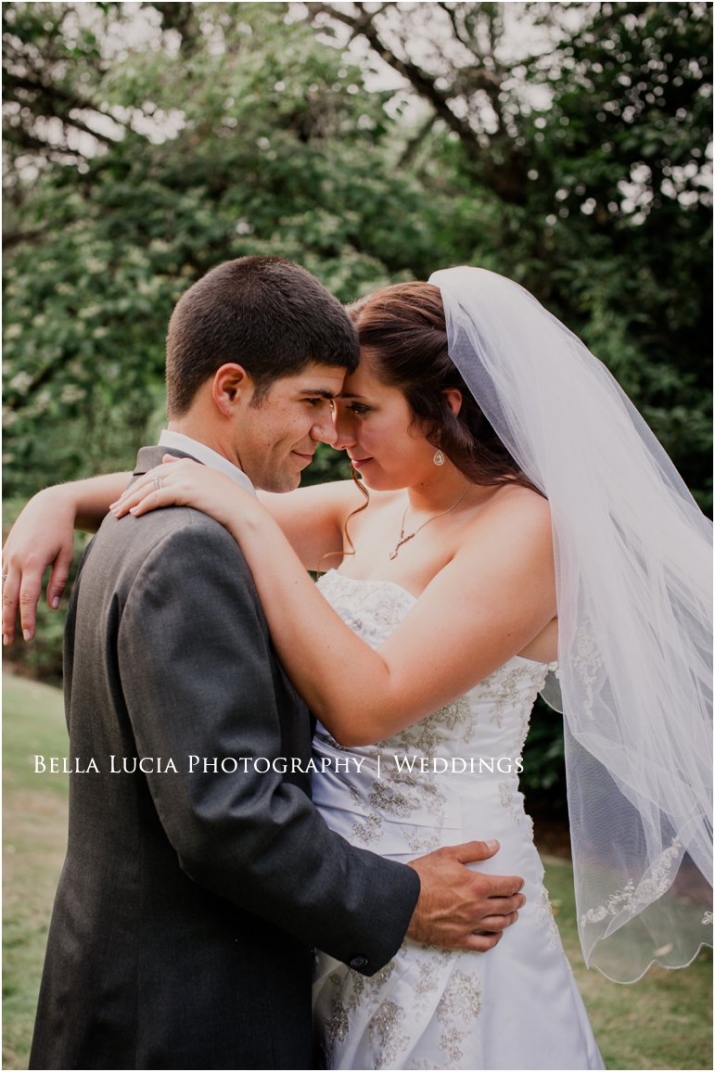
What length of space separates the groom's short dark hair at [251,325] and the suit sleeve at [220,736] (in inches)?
15.5

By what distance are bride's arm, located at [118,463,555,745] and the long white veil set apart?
0.30ft

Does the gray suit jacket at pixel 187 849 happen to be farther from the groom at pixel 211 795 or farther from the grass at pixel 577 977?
the grass at pixel 577 977

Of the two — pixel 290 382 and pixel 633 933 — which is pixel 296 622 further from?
pixel 633 933

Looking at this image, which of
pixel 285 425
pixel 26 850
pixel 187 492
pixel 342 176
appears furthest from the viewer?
pixel 342 176

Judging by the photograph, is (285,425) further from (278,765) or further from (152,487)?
(278,765)

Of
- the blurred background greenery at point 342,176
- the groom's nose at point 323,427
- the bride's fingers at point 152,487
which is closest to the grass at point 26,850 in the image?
the blurred background greenery at point 342,176

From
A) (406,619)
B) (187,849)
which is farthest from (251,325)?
(187,849)

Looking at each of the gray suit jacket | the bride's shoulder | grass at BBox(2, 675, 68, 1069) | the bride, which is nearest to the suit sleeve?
the gray suit jacket

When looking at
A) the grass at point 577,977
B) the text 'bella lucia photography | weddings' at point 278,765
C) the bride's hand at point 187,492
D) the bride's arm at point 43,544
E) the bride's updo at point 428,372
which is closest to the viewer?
the text 'bella lucia photography | weddings' at point 278,765

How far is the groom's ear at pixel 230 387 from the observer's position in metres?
2.06

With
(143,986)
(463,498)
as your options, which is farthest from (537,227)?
(143,986)

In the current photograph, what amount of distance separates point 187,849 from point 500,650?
868 mm

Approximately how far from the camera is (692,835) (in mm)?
2324

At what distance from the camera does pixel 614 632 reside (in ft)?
7.70
